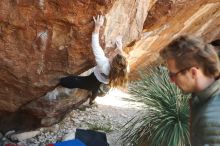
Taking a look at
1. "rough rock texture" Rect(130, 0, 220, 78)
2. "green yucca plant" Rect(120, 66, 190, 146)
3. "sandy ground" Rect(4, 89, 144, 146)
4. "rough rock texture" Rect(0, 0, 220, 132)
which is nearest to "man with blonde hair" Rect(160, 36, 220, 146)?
"rough rock texture" Rect(0, 0, 220, 132)

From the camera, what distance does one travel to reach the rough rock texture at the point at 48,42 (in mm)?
4863

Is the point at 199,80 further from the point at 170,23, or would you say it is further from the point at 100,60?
the point at 170,23

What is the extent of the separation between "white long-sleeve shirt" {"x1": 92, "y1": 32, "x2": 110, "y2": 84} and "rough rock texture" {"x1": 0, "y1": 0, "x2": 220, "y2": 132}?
172 millimetres

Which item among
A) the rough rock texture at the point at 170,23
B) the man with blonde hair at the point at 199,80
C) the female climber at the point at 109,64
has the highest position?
the rough rock texture at the point at 170,23

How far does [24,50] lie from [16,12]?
1.74 feet

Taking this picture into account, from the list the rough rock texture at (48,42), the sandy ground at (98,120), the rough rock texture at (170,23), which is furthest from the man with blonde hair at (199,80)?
the rough rock texture at (170,23)

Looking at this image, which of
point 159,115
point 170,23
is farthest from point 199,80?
point 170,23

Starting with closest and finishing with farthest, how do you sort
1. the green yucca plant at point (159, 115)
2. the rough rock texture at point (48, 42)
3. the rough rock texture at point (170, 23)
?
the rough rock texture at point (48, 42), the green yucca plant at point (159, 115), the rough rock texture at point (170, 23)

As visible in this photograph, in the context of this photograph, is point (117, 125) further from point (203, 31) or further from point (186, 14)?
point (203, 31)

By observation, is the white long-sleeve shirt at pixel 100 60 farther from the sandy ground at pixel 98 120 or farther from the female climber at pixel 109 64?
the sandy ground at pixel 98 120

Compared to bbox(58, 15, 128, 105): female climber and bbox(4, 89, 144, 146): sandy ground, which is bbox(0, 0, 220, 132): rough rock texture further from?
bbox(4, 89, 144, 146): sandy ground

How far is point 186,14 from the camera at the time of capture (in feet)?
25.3

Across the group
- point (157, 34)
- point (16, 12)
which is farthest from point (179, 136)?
point (157, 34)

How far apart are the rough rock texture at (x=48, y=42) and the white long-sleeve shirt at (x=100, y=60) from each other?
0.17 m
